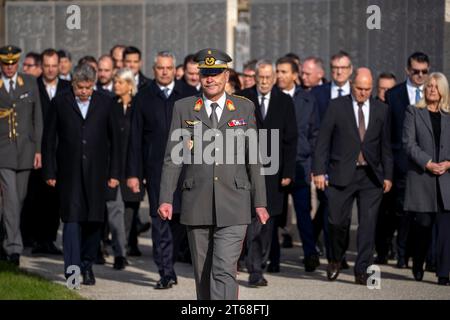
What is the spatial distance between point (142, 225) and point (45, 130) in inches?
166

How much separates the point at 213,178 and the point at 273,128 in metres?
3.56

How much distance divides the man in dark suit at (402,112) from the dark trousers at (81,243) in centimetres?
335

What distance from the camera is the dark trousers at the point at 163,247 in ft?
44.8

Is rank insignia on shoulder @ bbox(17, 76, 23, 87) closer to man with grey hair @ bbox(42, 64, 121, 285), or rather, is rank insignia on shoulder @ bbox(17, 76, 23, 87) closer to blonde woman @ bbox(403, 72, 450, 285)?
man with grey hair @ bbox(42, 64, 121, 285)

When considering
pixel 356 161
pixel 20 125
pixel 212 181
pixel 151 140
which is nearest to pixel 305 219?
pixel 356 161

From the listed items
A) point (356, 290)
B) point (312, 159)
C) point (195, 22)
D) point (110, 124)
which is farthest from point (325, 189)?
point (195, 22)

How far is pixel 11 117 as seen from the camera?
15.2 meters

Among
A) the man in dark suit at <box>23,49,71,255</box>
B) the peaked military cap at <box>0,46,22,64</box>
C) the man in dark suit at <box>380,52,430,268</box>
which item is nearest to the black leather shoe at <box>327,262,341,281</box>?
the man in dark suit at <box>380,52,430,268</box>

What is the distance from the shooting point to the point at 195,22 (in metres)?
21.9

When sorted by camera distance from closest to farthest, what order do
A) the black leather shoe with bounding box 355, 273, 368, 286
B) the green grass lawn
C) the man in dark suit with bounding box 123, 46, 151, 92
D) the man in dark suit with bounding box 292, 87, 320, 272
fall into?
the green grass lawn → the black leather shoe with bounding box 355, 273, 368, 286 → the man in dark suit with bounding box 292, 87, 320, 272 → the man in dark suit with bounding box 123, 46, 151, 92

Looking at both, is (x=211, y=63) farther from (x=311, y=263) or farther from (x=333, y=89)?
(x=333, y=89)

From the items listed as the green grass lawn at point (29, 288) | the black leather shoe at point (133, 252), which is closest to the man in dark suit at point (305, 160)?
the black leather shoe at point (133, 252)

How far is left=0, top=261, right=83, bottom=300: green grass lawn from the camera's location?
41.0 ft

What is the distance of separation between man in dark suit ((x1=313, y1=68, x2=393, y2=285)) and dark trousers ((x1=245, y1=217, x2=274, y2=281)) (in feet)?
2.15
